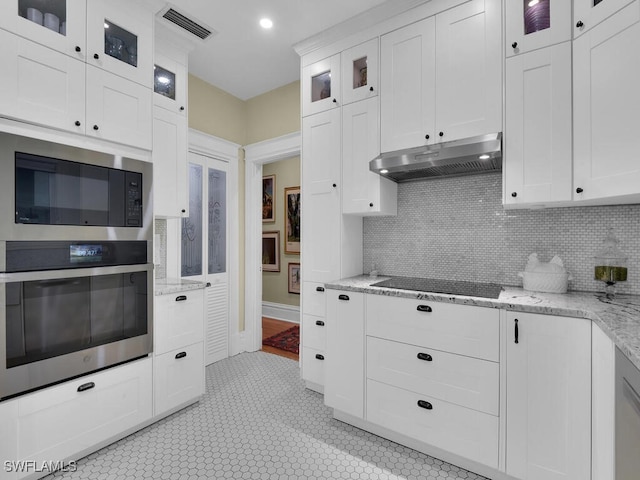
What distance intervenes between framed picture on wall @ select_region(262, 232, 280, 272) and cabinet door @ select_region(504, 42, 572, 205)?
403 centimetres

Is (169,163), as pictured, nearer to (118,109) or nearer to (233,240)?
(118,109)

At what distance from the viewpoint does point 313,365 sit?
2703 mm

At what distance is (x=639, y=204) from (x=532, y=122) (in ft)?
2.59

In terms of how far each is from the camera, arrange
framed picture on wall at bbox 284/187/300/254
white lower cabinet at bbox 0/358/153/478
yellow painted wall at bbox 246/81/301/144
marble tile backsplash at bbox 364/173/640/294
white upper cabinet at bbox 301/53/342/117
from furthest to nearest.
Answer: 1. framed picture on wall at bbox 284/187/300/254
2. yellow painted wall at bbox 246/81/301/144
3. white upper cabinet at bbox 301/53/342/117
4. marble tile backsplash at bbox 364/173/640/294
5. white lower cabinet at bbox 0/358/153/478

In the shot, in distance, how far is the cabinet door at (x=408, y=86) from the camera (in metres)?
2.14

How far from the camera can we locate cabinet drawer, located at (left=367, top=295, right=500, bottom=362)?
1713mm

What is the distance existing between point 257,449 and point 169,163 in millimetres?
2238

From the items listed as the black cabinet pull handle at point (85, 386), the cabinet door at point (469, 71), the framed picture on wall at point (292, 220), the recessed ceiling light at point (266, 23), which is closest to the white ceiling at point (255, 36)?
the recessed ceiling light at point (266, 23)

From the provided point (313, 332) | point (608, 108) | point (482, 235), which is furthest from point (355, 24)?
point (313, 332)

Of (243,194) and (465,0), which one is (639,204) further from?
(243,194)

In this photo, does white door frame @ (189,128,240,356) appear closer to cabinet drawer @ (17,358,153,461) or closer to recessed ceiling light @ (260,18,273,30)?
recessed ceiling light @ (260,18,273,30)

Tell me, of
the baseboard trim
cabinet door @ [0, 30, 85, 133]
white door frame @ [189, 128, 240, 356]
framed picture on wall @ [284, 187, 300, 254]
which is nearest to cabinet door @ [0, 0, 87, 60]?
cabinet door @ [0, 30, 85, 133]

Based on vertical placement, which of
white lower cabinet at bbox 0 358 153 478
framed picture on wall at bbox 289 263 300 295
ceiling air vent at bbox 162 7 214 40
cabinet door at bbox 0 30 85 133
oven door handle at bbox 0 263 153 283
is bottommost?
white lower cabinet at bbox 0 358 153 478

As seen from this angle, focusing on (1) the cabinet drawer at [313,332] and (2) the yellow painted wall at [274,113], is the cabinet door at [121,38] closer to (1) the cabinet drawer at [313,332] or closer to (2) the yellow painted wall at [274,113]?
(2) the yellow painted wall at [274,113]
